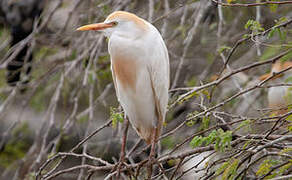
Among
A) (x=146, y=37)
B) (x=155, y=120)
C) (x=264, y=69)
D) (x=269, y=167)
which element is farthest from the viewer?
(x=264, y=69)

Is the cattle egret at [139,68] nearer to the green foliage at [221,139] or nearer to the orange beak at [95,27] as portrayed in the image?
the orange beak at [95,27]

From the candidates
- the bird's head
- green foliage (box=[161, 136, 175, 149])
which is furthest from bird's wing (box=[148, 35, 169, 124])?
green foliage (box=[161, 136, 175, 149])

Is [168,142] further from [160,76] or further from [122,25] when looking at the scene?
[122,25]

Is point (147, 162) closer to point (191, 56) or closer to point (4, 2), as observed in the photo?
point (191, 56)

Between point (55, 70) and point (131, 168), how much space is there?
3.73 feet

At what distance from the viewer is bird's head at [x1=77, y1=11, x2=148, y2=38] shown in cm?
153

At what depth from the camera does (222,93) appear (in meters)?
3.08

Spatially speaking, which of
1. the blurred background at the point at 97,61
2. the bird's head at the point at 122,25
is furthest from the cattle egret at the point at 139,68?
the blurred background at the point at 97,61

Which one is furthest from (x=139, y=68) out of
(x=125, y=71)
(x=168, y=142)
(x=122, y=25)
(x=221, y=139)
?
(x=168, y=142)

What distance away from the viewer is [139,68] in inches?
67.2

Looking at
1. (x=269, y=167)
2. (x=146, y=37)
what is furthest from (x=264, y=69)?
(x=269, y=167)

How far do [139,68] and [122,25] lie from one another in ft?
0.70

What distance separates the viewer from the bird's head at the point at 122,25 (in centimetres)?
153

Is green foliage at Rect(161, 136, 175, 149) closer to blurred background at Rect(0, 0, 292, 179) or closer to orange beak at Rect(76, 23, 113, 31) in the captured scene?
blurred background at Rect(0, 0, 292, 179)
